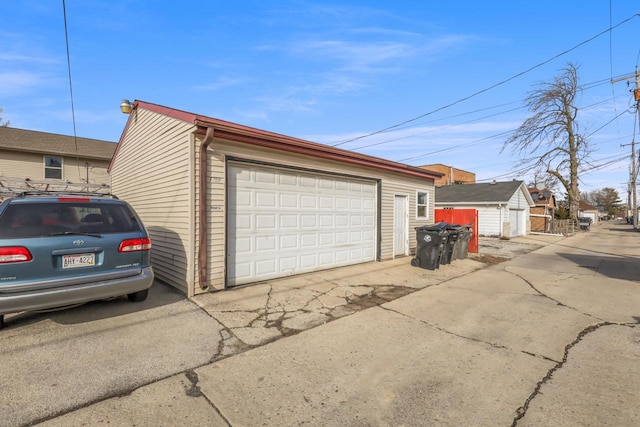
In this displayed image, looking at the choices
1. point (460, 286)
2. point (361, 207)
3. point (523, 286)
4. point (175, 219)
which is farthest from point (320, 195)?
point (523, 286)

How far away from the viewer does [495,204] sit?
814 inches

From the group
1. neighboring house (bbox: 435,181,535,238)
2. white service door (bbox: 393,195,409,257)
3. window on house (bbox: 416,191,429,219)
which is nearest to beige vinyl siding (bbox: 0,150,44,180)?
white service door (bbox: 393,195,409,257)

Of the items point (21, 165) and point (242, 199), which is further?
point (21, 165)

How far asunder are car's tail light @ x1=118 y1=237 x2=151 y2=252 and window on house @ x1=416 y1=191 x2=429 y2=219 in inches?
358

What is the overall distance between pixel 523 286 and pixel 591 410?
196 inches

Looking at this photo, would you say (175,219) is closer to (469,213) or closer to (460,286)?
(460,286)

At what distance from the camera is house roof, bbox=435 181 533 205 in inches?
834

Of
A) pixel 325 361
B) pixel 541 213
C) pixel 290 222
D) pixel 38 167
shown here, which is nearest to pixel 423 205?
pixel 290 222

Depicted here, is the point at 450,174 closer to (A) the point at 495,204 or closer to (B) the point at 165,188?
(A) the point at 495,204

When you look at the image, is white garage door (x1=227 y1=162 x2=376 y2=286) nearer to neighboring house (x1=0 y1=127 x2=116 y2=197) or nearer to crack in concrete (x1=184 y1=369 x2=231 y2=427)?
crack in concrete (x1=184 y1=369 x2=231 y2=427)

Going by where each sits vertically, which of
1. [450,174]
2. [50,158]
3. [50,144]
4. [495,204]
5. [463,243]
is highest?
[450,174]

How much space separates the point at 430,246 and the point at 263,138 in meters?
5.42

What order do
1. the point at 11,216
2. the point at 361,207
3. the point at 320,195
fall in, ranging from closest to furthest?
the point at 11,216
the point at 320,195
the point at 361,207

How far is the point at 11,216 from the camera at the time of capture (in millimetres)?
3576
